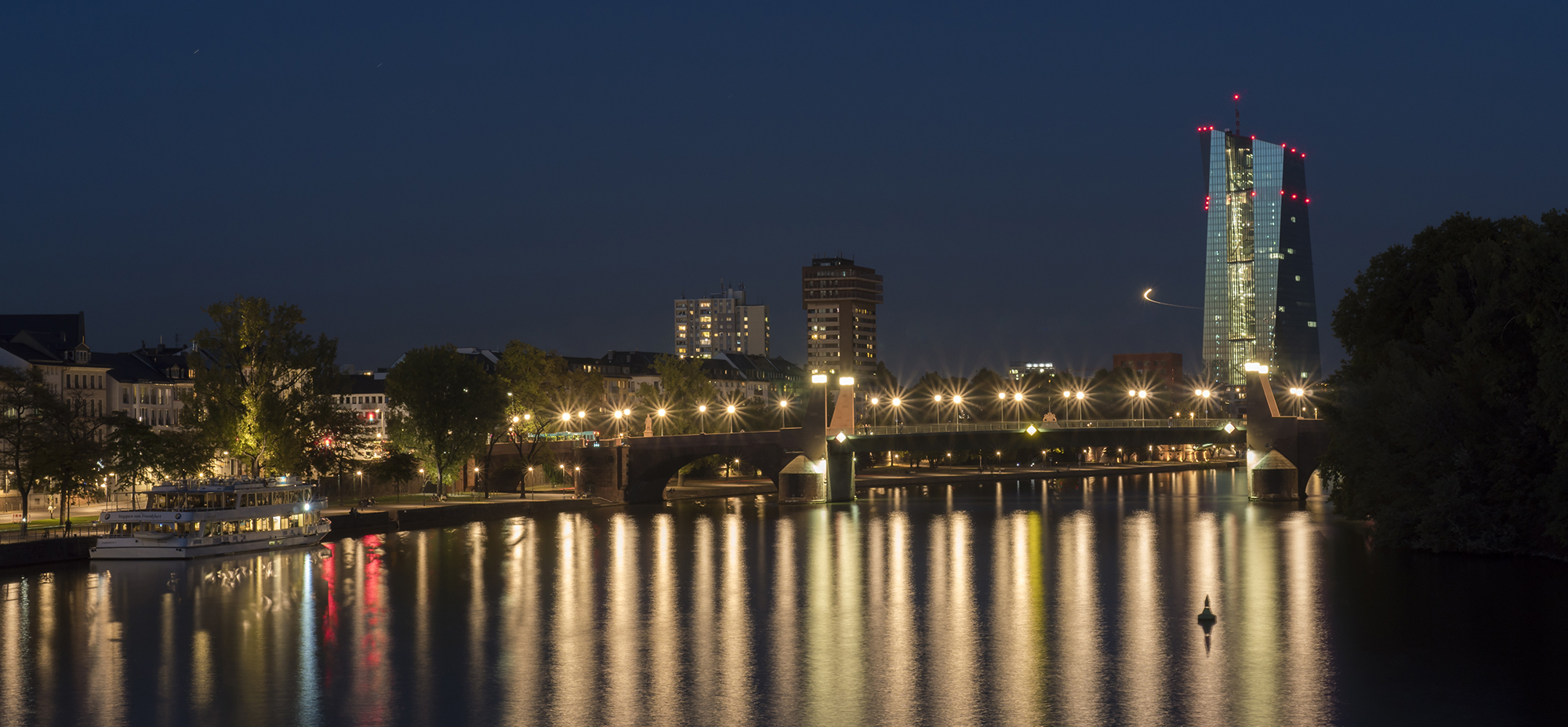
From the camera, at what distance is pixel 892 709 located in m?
34.2

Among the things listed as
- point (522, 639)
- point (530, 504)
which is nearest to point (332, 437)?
point (530, 504)

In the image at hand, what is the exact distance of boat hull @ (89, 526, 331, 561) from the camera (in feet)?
229

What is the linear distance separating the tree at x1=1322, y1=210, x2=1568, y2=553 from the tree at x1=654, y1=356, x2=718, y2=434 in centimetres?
7910

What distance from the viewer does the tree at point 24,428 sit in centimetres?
7231

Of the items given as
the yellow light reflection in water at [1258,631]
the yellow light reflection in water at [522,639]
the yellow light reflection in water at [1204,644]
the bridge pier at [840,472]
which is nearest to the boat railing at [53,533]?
the yellow light reflection in water at [522,639]

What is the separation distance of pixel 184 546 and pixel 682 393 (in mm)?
78106

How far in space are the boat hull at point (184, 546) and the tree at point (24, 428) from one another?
413 cm

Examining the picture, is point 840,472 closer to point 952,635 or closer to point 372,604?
point 372,604

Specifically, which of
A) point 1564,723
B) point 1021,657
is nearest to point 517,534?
point 1021,657

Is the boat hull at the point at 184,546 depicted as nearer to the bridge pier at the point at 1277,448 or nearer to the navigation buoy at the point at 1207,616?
the navigation buoy at the point at 1207,616

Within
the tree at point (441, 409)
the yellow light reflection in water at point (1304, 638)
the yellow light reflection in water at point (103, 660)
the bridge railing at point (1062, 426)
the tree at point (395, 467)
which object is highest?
the tree at point (441, 409)

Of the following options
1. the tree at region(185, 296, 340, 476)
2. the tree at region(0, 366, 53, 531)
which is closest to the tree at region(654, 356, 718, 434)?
the tree at region(185, 296, 340, 476)

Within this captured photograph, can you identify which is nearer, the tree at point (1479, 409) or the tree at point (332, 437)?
the tree at point (1479, 409)

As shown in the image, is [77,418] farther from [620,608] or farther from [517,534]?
[620,608]
